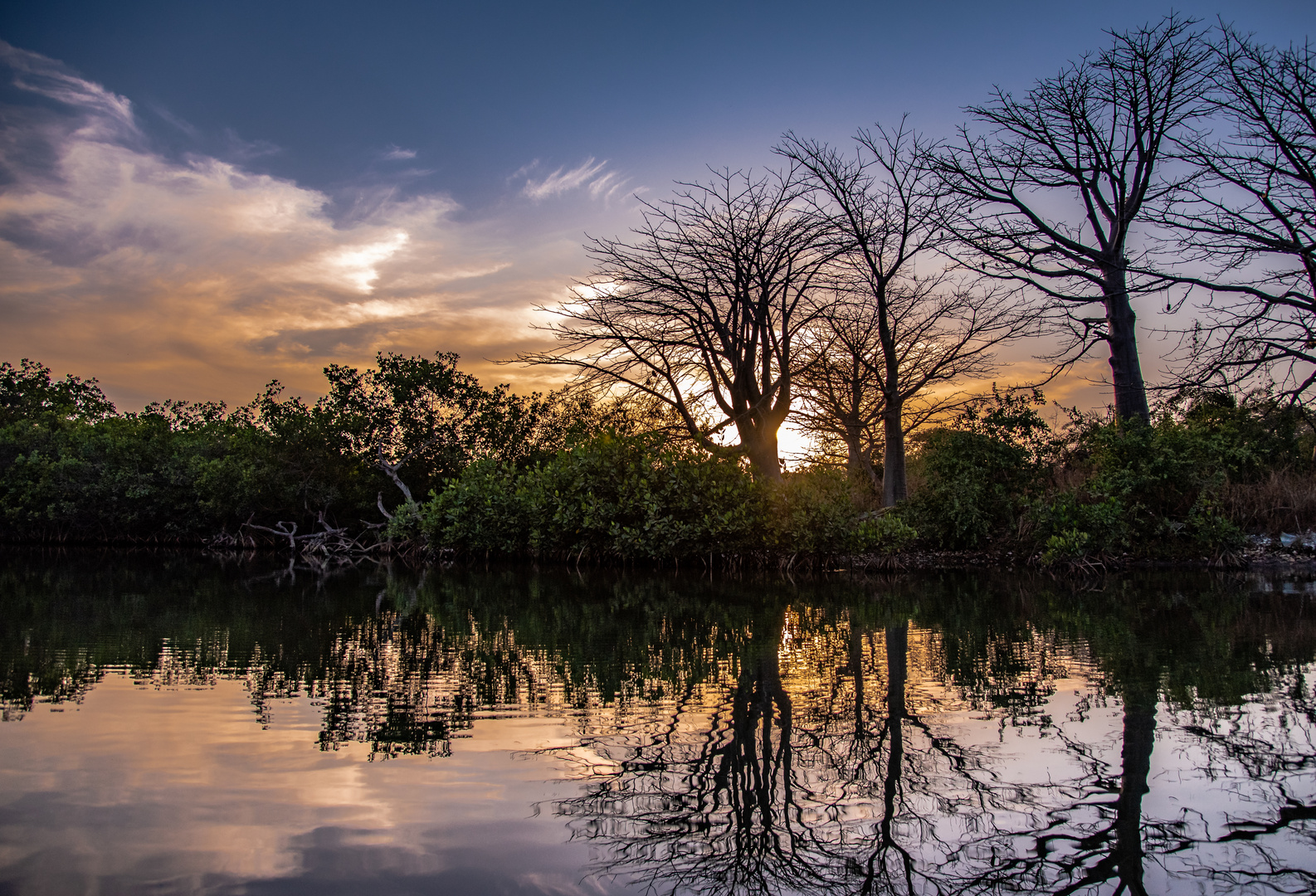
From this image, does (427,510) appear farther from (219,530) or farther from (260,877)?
(260,877)

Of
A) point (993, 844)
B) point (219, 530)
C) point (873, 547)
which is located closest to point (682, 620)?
point (993, 844)

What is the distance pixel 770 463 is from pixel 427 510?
32.1 ft

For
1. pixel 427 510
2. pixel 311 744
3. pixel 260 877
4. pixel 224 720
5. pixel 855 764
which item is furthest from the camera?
pixel 427 510

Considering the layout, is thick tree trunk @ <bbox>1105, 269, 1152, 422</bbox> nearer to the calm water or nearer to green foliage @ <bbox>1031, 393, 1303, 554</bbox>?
green foliage @ <bbox>1031, 393, 1303, 554</bbox>

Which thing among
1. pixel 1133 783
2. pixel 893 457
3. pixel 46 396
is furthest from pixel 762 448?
pixel 46 396

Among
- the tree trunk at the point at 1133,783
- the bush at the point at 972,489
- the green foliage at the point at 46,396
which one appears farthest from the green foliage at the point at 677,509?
the green foliage at the point at 46,396

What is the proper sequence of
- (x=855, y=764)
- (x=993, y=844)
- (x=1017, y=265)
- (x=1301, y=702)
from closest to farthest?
1. (x=993, y=844)
2. (x=855, y=764)
3. (x=1301, y=702)
4. (x=1017, y=265)

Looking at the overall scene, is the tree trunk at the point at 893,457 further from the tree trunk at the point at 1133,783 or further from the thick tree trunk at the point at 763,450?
the tree trunk at the point at 1133,783

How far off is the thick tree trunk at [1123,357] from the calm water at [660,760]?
1364 centimetres

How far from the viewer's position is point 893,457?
23.3 meters

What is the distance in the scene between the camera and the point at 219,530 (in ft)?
103

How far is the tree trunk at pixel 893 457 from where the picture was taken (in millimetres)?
22719

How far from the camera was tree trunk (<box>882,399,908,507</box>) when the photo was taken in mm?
22719

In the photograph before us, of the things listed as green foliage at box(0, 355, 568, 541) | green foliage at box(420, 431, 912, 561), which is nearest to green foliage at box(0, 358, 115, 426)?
green foliage at box(0, 355, 568, 541)
